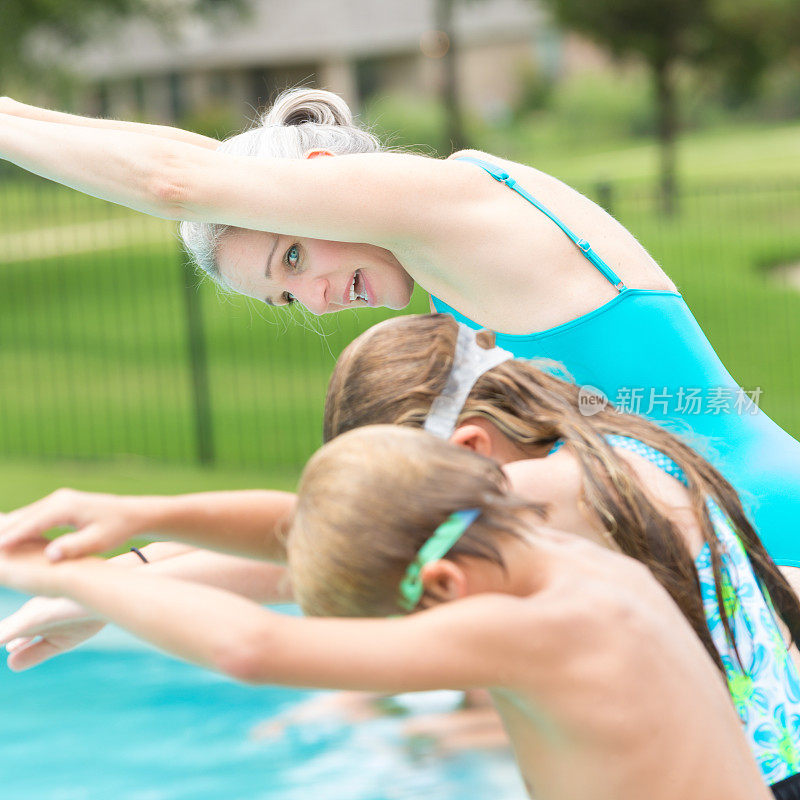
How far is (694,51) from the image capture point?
19969mm

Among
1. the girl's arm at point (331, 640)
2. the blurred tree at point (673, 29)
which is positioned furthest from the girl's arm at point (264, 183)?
the blurred tree at point (673, 29)

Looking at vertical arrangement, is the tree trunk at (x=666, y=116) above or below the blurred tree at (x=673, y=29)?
below

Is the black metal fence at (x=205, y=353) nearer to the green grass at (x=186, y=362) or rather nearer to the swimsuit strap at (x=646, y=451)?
the green grass at (x=186, y=362)

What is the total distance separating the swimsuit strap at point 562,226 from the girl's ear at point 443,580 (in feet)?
2.94

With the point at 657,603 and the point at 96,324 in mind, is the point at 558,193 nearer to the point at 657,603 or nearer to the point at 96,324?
the point at 657,603

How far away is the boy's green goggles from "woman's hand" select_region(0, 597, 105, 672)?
762 millimetres

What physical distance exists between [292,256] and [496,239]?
1.71 ft

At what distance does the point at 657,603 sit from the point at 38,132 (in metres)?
1.60

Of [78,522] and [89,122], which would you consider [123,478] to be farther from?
[78,522]

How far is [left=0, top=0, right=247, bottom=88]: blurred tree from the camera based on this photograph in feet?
42.5

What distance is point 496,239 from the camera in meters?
2.44

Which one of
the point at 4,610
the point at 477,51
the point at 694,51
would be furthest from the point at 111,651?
the point at 477,51

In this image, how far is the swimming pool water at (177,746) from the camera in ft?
15.4

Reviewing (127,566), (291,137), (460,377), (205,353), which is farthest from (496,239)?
(205,353)
